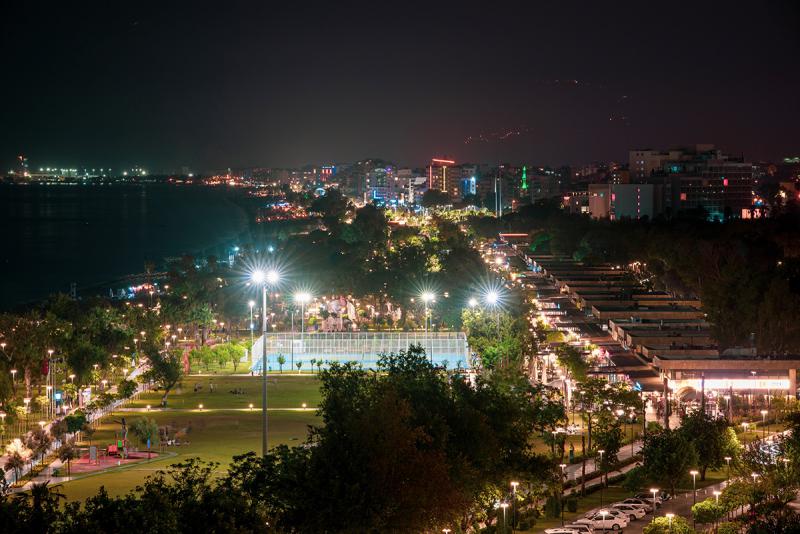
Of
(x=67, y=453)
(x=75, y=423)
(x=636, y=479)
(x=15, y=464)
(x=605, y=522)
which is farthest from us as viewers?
(x=75, y=423)

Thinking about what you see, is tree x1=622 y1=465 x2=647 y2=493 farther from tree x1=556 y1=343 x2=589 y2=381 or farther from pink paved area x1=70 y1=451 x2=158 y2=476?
pink paved area x1=70 y1=451 x2=158 y2=476

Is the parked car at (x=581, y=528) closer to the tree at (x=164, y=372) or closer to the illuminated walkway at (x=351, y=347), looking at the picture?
the tree at (x=164, y=372)

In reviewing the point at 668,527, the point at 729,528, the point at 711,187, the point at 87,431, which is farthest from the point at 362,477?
the point at 711,187

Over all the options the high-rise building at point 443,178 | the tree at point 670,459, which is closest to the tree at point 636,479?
the tree at point 670,459

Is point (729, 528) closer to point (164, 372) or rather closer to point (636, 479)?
point (636, 479)

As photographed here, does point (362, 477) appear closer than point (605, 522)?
Yes

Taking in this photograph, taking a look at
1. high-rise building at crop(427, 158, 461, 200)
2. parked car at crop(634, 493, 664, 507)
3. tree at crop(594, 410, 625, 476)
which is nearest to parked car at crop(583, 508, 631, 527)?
parked car at crop(634, 493, 664, 507)
